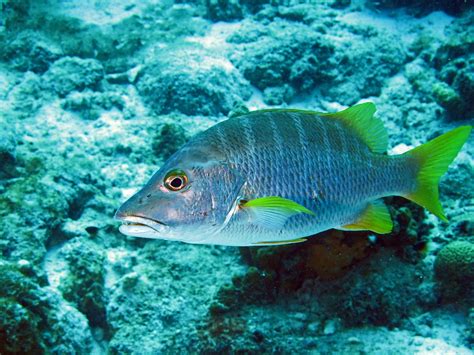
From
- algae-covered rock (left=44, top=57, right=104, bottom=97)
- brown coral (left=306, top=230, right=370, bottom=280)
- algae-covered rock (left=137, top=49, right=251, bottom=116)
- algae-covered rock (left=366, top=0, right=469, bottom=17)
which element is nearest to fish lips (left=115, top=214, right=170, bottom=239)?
brown coral (left=306, top=230, right=370, bottom=280)

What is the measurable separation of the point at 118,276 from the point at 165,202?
7.87 ft

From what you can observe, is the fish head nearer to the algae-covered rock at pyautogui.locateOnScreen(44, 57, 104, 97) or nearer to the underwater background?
the underwater background

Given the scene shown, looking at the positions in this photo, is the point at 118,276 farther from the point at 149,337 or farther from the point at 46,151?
the point at 46,151

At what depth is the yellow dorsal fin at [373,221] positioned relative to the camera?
105 inches

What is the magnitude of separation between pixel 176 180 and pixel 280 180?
2.11 ft

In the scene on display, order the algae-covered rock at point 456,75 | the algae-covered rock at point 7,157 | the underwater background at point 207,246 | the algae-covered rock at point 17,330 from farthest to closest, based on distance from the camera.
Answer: the algae-covered rock at point 456,75 < the algae-covered rock at point 7,157 < the underwater background at point 207,246 < the algae-covered rock at point 17,330

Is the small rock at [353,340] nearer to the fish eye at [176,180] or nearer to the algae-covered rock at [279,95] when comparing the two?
the fish eye at [176,180]

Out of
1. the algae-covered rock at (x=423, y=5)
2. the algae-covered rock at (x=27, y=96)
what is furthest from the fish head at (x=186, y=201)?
the algae-covered rock at (x=423, y=5)

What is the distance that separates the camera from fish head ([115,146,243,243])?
80.7 inches

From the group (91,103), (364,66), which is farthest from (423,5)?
(91,103)

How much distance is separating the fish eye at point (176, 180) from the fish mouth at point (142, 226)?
0.73 feet

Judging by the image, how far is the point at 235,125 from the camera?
2418mm

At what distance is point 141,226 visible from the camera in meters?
2.05

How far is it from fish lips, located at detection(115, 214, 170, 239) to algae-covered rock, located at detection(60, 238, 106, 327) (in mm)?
2079
